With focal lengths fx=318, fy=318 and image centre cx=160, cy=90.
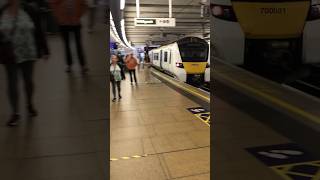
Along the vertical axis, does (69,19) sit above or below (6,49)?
above

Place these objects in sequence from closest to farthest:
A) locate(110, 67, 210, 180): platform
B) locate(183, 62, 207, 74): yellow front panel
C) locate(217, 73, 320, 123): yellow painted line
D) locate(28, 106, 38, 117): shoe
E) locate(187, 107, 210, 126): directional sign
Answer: locate(28, 106, 38, 117): shoe, locate(217, 73, 320, 123): yellow painted line, locate(110, 67, 210, 180): platform, locate(187, 107, 210, 126): directional sign, locate(183, 62, 207, 74): yellow front panel

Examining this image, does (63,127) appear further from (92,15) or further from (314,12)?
(314,12)

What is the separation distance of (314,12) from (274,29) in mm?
318

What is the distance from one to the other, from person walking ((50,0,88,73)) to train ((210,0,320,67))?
4.24 ft

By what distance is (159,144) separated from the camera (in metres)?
4.84

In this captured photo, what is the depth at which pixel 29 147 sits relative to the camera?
1.82m

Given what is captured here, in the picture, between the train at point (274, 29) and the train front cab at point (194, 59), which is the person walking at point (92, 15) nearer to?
the train at point (274, 29)

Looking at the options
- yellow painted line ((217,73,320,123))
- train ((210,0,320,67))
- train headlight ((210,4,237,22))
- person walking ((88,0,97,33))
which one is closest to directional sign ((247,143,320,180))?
yellow painted line ((217,73,320,123))

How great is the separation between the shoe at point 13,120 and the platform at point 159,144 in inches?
76.3

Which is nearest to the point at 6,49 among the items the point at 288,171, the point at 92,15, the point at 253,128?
the point at 92,15

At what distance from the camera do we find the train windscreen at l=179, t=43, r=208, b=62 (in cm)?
1354

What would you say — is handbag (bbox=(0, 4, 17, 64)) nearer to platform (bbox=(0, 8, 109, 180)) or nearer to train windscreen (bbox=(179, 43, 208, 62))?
platform (bbox=(0, 8, 109, 180))

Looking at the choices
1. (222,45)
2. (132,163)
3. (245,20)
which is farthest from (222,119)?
(132,163)

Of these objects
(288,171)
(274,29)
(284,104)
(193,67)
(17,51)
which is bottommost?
(288,171)
